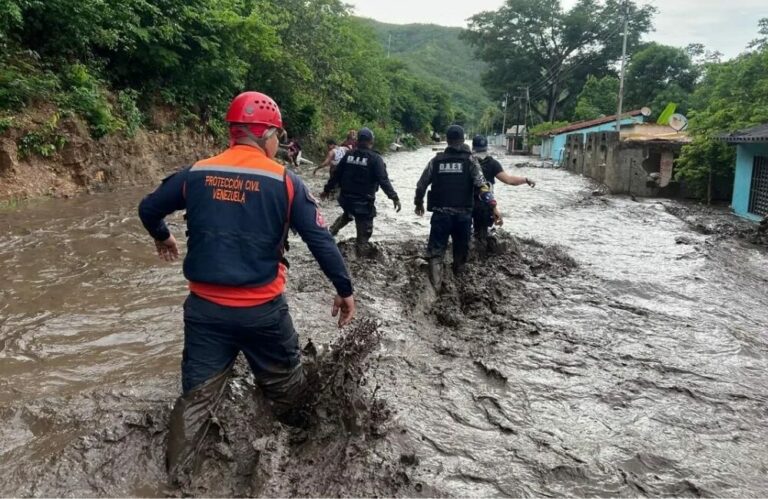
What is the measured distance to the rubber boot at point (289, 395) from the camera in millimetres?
3070

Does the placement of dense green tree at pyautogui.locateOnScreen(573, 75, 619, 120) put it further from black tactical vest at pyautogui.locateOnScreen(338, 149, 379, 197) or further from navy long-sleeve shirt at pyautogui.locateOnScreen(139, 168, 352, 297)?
navy long-sleeve shirt at pyautogui.locateOnScreen(139, 168, 352, 297)

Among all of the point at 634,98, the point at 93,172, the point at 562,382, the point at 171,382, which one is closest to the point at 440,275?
the point at 562,382

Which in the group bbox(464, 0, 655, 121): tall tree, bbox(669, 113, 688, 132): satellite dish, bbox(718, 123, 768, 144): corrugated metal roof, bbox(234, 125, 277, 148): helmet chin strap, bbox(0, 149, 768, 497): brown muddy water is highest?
bbox(464, 0, 655, 121): tall tree

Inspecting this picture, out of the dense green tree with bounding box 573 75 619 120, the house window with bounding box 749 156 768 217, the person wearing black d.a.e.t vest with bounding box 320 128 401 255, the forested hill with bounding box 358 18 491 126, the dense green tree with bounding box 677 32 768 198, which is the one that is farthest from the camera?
Result: the forested hill with bounding box 358 18 491 126

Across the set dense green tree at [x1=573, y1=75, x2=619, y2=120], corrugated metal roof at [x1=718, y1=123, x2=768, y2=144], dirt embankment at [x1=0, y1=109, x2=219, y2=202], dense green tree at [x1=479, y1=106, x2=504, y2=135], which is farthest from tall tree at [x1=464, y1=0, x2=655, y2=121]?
dirt embankment at [x1=0, y1=109, x2=219, y2=202]

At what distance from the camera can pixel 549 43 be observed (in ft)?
194

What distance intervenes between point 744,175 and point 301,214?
1557 centimetres

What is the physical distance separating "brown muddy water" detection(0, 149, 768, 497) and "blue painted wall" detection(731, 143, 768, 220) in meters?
7.67

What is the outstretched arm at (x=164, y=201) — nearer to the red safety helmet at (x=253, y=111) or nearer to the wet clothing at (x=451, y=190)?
the red safety helmet at (x=253, y=111)

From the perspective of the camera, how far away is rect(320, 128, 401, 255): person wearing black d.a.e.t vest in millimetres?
7539

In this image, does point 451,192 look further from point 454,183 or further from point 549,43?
point 549,43

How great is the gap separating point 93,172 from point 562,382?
10.8m

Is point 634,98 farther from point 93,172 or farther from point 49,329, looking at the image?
point 49,329

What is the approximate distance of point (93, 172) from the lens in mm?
11688
